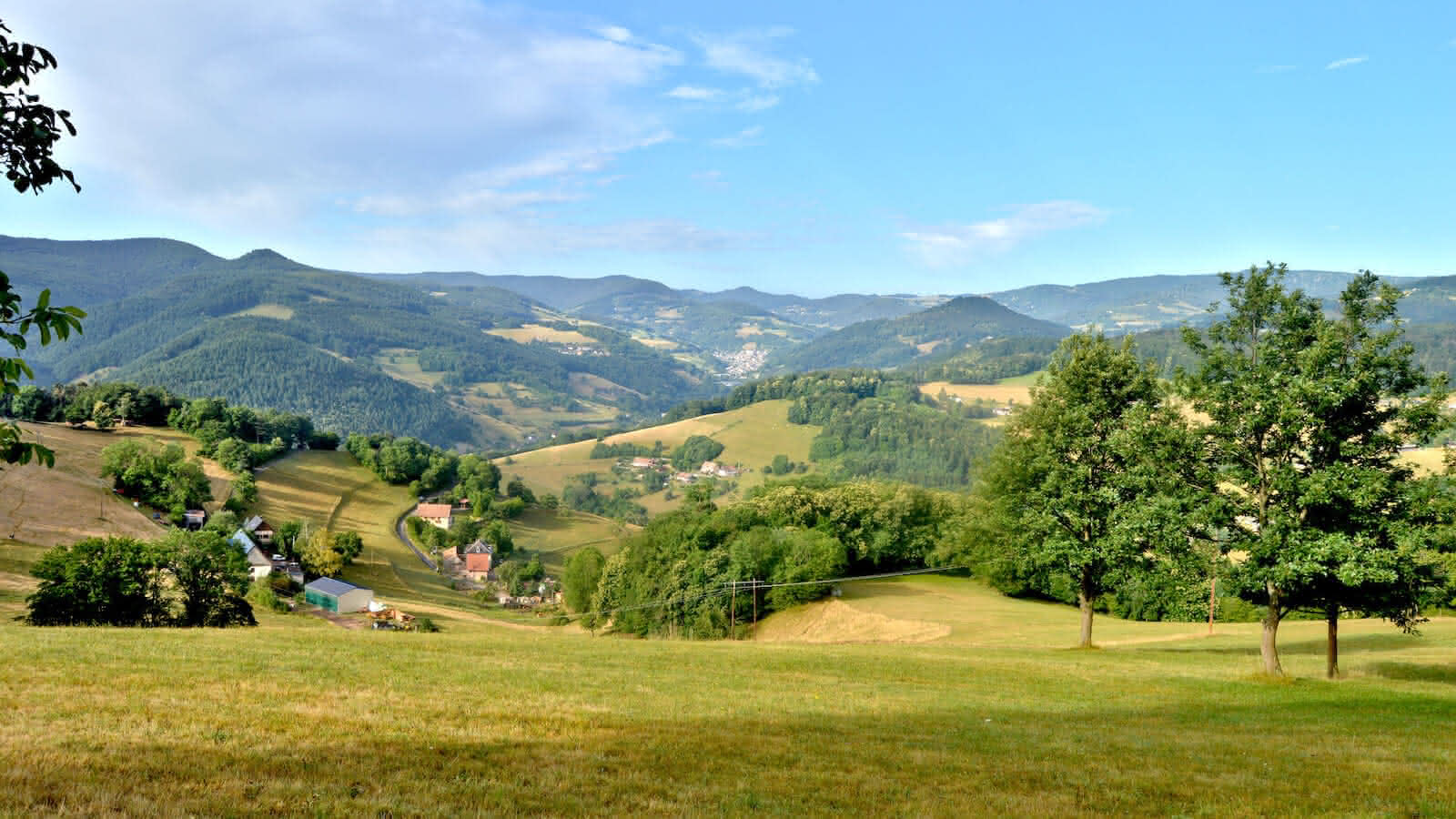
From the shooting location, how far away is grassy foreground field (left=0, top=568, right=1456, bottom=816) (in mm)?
9891

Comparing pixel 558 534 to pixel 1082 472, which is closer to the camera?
pixel 1082 472

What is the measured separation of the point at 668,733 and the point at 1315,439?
60.7 feet

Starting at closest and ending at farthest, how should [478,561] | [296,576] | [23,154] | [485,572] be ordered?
[23,154] → [296,576] → [485,572] → [478,561]

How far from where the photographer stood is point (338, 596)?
7456cm

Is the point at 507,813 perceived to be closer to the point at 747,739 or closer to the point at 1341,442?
the point at 747,739

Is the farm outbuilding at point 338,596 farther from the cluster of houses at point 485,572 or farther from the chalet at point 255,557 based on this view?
the cluster of houses at point 485,572

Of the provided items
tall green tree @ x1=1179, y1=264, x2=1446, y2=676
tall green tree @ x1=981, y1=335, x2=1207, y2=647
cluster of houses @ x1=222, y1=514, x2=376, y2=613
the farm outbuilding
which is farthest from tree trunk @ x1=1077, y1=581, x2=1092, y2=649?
the farm outbuilding

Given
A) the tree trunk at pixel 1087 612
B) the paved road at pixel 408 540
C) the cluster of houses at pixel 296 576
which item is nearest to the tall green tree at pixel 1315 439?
the tree trunk at pixel 1087 612

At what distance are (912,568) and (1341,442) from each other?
57.3 m

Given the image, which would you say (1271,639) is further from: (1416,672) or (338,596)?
(338,596)

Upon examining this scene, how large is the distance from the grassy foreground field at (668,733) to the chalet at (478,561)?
85595 millimetres

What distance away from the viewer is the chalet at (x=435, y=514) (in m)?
123

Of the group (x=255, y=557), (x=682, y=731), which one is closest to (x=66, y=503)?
(x=255, y=557)

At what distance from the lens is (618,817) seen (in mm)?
9047
